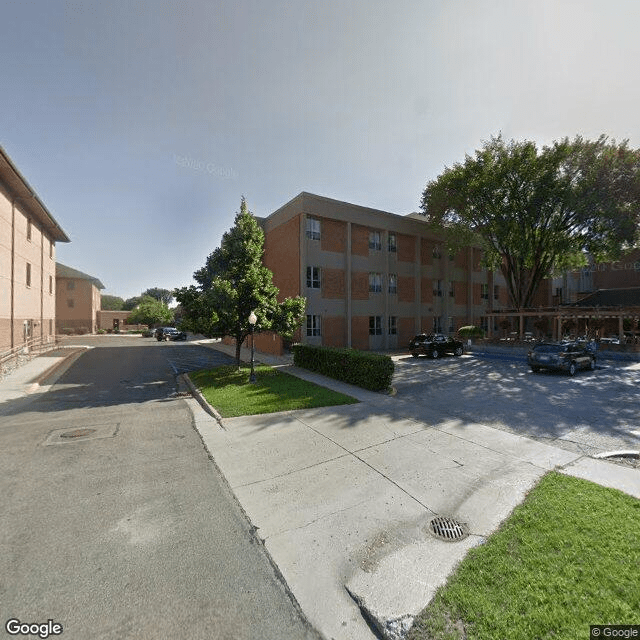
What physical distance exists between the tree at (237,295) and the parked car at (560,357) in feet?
40.2

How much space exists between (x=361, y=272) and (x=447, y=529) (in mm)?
23135

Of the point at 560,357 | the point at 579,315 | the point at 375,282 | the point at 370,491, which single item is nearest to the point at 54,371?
the point at 370,491

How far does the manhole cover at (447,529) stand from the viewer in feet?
13.5

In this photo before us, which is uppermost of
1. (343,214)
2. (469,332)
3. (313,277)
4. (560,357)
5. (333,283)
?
(343,214)

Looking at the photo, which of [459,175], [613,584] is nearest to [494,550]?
[613,584]

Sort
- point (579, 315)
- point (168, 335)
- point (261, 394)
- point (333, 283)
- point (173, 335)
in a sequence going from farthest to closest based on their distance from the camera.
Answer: point (168, 335)
point (173, 335)
point (579, 315)
point (333, 283)
point (261, 394)

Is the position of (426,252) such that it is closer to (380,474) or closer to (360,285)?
(360,285)

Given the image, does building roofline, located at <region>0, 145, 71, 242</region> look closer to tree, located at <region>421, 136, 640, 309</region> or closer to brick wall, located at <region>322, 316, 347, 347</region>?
brick wall, located at <region>322, 316, 347, 347</region>

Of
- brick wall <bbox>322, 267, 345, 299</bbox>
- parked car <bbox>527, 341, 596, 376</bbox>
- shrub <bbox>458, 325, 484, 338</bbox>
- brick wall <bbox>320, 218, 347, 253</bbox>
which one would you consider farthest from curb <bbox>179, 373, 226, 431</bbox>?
shrub <bbox>458, 325, 484, 338</bbox>

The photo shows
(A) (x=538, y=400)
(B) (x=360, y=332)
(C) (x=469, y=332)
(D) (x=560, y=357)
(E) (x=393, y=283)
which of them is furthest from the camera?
(C) (x=469, y=332)

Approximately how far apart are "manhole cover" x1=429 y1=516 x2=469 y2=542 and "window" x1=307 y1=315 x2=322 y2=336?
19549mm

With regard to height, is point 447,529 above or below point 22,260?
below

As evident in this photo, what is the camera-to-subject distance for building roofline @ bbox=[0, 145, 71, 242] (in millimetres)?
18188

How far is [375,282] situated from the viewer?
2725cm
